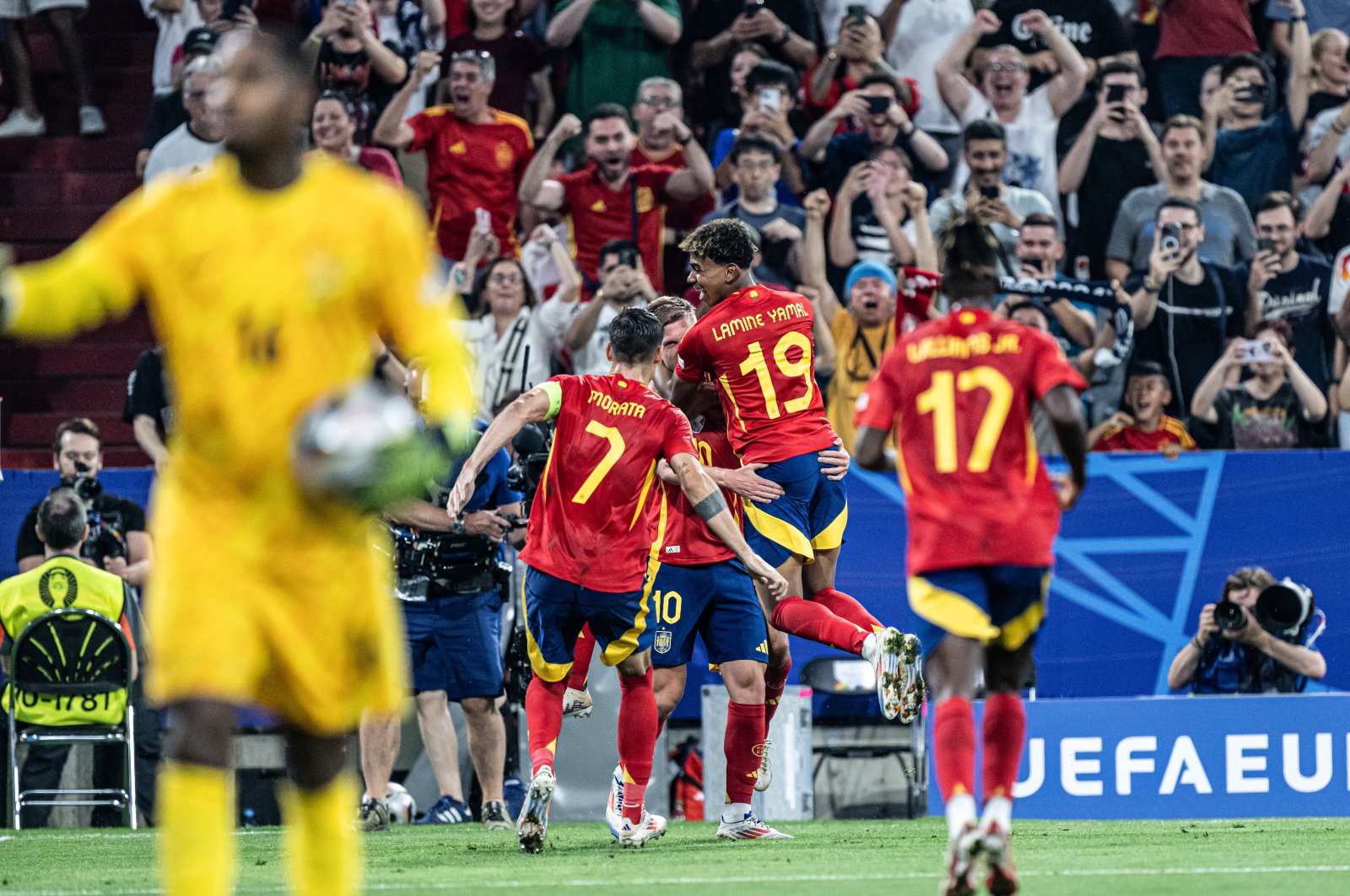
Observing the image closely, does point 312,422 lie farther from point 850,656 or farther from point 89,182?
point 89,182

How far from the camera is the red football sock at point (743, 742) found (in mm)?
8891

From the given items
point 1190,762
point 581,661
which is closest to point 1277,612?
point 1190,762

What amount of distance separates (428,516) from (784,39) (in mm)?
5939

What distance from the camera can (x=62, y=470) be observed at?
12.2 metres

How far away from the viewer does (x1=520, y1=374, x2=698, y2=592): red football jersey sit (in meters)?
8.16

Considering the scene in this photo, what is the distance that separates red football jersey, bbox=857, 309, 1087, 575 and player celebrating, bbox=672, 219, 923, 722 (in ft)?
9.42

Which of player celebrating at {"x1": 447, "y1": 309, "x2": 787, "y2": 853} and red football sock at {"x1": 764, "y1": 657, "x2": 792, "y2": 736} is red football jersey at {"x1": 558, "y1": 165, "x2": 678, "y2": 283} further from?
player celebrating at {"x1": 447, "y1": 309, "x2": 787, "y2": 853}

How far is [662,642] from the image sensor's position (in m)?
9.26

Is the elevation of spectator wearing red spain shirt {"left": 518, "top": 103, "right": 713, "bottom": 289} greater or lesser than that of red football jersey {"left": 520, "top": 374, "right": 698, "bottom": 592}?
greater

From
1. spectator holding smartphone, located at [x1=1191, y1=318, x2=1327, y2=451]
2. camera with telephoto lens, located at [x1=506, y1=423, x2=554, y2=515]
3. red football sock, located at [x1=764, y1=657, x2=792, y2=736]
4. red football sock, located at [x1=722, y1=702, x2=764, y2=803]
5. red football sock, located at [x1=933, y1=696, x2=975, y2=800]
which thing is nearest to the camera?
red football sock, located at [x1=933, y1=696, x2=975, y2=800]

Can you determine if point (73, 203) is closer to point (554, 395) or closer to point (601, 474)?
point (554, 395)

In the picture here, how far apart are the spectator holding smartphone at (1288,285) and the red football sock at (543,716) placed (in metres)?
7.39

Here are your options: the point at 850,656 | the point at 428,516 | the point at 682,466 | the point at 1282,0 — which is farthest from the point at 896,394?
the point at 1282,0

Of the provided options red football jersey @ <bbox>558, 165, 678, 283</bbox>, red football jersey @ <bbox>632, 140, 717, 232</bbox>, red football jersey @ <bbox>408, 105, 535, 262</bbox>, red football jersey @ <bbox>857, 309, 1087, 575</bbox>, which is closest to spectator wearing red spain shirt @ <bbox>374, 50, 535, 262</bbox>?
red football jersey @ <bbox>408, 105, 535, 262</bbox>
